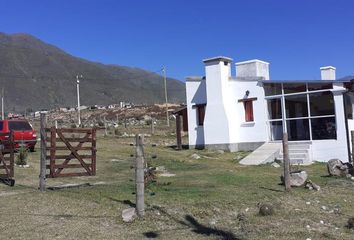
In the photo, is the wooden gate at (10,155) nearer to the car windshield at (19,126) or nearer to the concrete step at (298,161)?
the car windshield at (19,126)

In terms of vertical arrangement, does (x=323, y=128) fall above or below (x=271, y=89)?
below

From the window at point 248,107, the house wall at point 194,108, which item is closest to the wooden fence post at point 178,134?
the house wall at point 194,108

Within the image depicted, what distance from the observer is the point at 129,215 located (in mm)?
10086

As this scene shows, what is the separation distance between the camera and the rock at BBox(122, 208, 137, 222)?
32.7 ft

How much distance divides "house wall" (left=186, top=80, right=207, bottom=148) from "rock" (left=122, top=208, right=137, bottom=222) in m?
20.5

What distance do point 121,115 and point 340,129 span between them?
51.1 m

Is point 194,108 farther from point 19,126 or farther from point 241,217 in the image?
point 241,217

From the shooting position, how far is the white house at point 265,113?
81.7 ft

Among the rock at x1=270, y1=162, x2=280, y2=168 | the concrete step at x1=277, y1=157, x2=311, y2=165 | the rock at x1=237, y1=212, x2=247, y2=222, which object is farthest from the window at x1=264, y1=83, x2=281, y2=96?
the rock at x1=237, y1=212, x2=247, y2=222

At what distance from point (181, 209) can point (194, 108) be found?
66.3ft

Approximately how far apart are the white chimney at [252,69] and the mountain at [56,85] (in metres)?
84.4

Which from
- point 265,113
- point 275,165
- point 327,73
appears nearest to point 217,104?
point 265,113

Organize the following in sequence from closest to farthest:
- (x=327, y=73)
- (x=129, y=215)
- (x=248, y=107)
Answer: (x=129, y=215) < (x=248, y=107) < (x=327, y=73)

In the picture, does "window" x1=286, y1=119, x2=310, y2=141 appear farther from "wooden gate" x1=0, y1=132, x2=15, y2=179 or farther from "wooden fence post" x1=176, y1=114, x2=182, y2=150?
"wooden gate" x1=0, y1=132, x2=15, y2=179
